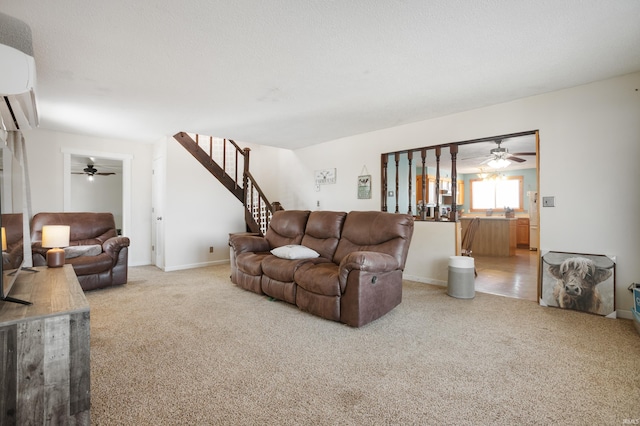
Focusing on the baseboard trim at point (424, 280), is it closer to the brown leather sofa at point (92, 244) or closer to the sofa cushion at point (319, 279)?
the sofa cushion at point (319, 279)

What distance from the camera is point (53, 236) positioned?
2.63 meters

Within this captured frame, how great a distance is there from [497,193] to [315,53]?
8393 mm

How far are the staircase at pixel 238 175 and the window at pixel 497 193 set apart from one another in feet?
21.1

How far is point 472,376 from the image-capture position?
182cm

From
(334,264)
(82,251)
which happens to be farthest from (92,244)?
(334,264)

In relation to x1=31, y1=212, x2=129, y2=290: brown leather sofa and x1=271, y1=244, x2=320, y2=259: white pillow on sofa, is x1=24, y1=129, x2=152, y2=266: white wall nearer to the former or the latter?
x1=31, y1=212, x2=129, y2=290: brown leather sofa

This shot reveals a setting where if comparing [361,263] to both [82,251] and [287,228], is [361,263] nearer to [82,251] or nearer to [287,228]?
[287,228]

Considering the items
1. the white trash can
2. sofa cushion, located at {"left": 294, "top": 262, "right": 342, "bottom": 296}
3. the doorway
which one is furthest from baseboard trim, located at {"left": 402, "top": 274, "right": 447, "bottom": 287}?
the doorway

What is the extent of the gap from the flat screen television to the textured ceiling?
1.01m

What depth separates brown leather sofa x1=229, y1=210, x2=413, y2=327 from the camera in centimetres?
260

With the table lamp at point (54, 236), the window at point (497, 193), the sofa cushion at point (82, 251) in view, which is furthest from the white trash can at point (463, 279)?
the window at point (497, 193)

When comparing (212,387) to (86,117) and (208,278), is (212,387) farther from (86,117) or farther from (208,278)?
(86,117)

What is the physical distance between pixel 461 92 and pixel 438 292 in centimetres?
229

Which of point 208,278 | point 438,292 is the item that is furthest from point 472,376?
point 208,278
